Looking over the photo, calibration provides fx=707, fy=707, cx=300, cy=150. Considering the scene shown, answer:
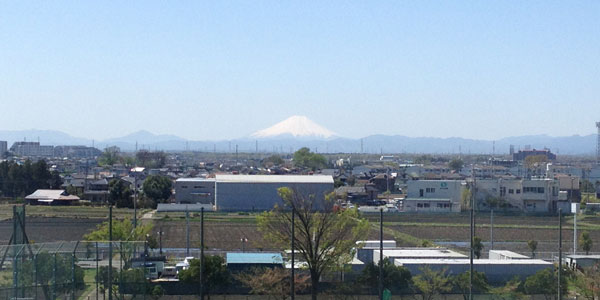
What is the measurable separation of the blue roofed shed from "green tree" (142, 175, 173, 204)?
16890 millimetres

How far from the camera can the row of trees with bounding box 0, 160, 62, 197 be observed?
27766 mm

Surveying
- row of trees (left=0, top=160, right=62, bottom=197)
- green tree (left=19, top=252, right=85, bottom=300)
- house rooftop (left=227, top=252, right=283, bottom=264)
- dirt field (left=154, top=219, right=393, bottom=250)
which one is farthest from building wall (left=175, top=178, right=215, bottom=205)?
green tree (left=19, top=252, right=85, bottom=300)

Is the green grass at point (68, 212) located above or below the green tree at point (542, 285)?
below

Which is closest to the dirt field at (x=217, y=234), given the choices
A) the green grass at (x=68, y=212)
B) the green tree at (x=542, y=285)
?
the green grass at (x=68, y=212)

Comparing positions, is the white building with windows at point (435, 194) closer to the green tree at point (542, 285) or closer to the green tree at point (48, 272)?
the green tree at point (542, 285)

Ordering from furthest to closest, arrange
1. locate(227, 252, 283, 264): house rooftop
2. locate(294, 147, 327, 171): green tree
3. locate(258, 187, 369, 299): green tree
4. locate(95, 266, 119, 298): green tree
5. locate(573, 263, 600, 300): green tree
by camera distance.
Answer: locate(294, 147, 327, 171): green tree
locate(227, 252, 283, 264): house rooftop
locate(258, 187, 369, 299): green tree
locate(573, 263, 600, 300): green tree
locate(95, 266, 119, 298): green tree

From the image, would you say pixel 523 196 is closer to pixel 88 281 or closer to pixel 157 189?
pixel 157 189

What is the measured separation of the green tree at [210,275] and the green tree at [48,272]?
2193 millimetres

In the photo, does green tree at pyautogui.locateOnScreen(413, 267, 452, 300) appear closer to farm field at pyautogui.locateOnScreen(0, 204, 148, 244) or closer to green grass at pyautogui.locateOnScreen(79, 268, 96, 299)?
green grass at pyautogui.locateOnScreen(79, 268, 96, 299)

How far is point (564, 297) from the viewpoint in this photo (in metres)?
10.1

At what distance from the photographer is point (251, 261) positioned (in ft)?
39.5

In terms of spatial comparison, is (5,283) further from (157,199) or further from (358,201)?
(358,201)

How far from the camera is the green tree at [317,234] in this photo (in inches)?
405

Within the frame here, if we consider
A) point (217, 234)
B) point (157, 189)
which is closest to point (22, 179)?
point (157, 189)
